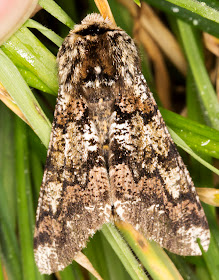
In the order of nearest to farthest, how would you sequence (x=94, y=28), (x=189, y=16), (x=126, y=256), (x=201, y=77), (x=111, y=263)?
(x=126, y=256), (x=94, y=28), (x=189, y=16), (x=201, y=77), (x=111, y=263)

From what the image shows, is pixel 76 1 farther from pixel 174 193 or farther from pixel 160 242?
pixel 160 242

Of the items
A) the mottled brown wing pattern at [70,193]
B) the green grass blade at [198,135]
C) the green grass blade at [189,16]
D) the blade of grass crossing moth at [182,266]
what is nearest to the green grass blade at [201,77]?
the green grass blade at [189,16]

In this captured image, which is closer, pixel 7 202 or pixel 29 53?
pixel 29 53

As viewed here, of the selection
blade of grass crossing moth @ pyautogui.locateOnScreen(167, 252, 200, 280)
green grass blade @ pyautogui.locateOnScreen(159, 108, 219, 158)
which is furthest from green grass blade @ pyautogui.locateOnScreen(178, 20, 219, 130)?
blade of grass crossing moth @ pyautogui.locateOnScreen(167, 252, 200, 280)

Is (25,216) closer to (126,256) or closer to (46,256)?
(46,256)

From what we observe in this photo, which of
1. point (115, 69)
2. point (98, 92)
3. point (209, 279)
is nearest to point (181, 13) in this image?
point (115, 69)

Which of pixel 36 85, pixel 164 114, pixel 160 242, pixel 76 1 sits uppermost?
pixel 76 1

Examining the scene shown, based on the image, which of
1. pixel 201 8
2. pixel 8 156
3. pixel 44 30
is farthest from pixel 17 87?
pixel 201 8

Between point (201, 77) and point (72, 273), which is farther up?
point (201, 77)
